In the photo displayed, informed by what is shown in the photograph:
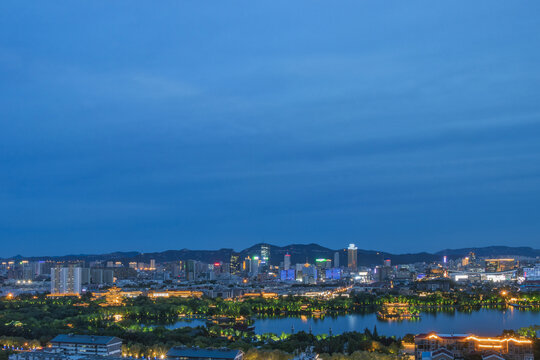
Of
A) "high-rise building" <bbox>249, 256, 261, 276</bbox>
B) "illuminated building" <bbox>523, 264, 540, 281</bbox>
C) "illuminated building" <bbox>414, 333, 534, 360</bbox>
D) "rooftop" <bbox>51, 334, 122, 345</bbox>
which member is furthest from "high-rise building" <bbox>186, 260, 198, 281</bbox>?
"illuminated building" <bbox>414, 333, 534, 360</bbox>

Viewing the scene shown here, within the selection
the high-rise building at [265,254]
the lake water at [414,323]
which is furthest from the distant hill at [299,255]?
the lake water at [414,323]

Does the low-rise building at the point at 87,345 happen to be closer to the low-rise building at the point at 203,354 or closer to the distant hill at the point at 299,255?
the low-rise building at the point at 203,354

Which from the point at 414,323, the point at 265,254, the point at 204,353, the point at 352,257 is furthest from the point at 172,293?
the point at 265,254

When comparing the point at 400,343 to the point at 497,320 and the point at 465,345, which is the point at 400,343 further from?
the point at 497,320

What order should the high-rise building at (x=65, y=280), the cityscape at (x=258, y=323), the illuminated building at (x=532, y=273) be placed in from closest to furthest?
the cityscape at (x=258, y=323), the high-rise building at (x=65, y=280), the illuminated building at (x=532, y=273)

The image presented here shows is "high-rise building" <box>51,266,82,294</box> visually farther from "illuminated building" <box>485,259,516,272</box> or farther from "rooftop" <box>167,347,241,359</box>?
"illuminated building" <box>485,259,516,272</box>

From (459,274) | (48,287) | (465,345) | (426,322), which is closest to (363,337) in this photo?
(465,345)
